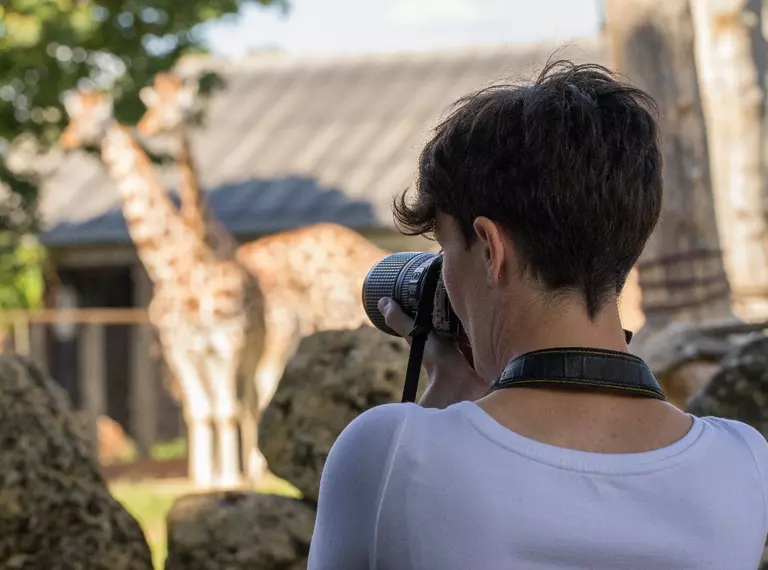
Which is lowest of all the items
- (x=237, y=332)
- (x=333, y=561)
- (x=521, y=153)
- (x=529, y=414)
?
(x=237, y=332)

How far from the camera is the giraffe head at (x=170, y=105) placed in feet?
28.2

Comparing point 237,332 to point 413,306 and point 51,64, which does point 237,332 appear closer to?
point 51,64

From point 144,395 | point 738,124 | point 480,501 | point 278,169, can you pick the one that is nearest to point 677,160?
point 738,124

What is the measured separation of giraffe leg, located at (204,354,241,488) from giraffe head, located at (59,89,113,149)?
1.91 metres

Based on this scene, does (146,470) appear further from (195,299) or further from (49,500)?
(49,500)

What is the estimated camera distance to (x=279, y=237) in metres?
9.88

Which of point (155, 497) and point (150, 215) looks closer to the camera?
point (155, 497)

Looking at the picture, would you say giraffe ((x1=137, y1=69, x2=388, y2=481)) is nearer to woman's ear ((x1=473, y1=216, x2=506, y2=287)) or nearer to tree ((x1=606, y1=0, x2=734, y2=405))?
tree ((x1=606, y1=0, x2=734, y2=405))

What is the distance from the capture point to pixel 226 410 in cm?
950

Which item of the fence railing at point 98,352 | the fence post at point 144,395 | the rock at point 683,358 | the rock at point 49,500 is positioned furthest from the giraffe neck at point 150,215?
the rock at point 49,500

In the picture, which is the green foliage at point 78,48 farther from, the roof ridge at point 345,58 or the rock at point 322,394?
the roof ridge at point 345,58

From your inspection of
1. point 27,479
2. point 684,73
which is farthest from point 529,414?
point 684,73

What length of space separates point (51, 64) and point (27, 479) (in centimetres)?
513

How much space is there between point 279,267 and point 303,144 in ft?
17.1
